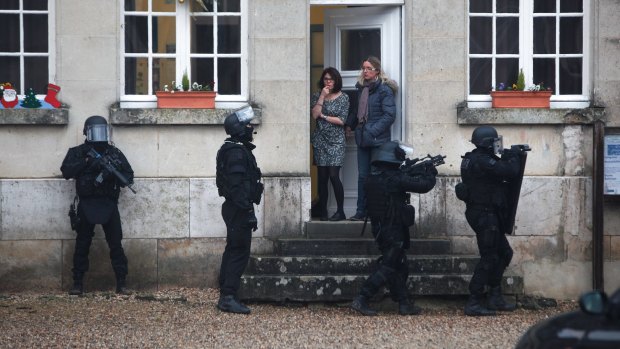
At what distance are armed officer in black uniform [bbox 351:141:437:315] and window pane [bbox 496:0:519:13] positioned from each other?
9.53 ft

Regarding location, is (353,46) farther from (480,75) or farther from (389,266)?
(389,266)

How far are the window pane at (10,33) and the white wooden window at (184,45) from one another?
121cm

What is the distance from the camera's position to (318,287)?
1199cm

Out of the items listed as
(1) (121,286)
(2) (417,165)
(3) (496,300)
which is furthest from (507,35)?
→ (1) (121,286)

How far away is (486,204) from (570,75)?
8.87ft

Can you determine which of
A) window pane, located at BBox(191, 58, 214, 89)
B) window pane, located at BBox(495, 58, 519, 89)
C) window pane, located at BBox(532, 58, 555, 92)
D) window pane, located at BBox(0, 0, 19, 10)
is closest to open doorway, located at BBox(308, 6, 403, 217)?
window pane, located at BBox(495, 58, 519, 89)

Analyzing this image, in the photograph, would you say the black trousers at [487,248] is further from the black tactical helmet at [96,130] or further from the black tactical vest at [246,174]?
the black tactical helmet at [96,130]

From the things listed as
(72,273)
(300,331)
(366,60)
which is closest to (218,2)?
(366,60)

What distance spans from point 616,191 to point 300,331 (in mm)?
4386

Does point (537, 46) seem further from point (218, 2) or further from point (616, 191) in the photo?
point (218, 2)

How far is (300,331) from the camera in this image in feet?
34.9

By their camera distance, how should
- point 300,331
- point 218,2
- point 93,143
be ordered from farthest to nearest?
point 218,2 → point 93,143 → point 300,331

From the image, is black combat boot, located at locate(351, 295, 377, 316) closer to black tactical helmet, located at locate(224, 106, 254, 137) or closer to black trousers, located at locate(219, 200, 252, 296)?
black trousers, located at locate(219, 200, 252, 296)

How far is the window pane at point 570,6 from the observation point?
1341 cm
